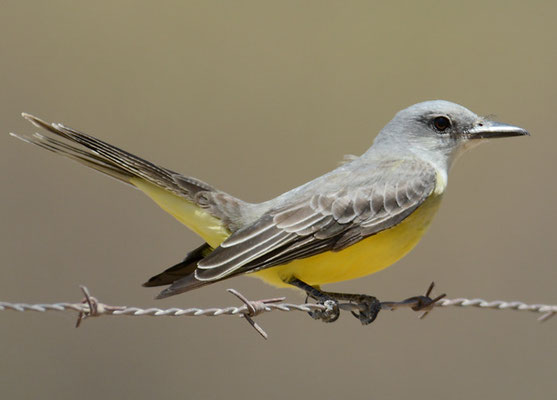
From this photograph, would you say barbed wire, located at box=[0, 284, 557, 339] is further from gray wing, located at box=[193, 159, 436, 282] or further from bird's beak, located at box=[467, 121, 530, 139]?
bird's beak, located at box=[467, 121, 530, 139]

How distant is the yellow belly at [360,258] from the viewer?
14.8ft

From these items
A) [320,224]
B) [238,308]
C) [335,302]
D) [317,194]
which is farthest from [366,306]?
[238,308]

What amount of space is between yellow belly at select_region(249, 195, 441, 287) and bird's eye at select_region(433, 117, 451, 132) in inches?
27.0

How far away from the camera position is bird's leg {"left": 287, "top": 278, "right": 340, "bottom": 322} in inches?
175

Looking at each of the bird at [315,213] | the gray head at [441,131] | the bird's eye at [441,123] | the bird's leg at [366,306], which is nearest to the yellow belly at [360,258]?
the bird at [315,213]

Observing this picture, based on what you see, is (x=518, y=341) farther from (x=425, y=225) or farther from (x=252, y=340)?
(x=425, y=225)

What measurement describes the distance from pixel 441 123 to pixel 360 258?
1110 mm

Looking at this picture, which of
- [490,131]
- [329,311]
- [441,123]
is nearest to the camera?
[329,311]

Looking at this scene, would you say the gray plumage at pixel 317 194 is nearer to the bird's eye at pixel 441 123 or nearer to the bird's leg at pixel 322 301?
the bird's eye at pixel 441 123

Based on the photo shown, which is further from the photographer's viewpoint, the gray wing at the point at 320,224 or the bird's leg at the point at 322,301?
the bird's leg at the point at 322,301

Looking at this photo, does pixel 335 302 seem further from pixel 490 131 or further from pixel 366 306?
pixel 490 131

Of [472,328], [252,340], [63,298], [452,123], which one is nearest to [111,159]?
[452,123]

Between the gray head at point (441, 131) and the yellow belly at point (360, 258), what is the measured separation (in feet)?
1.92

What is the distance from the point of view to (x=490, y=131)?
4.96 m
